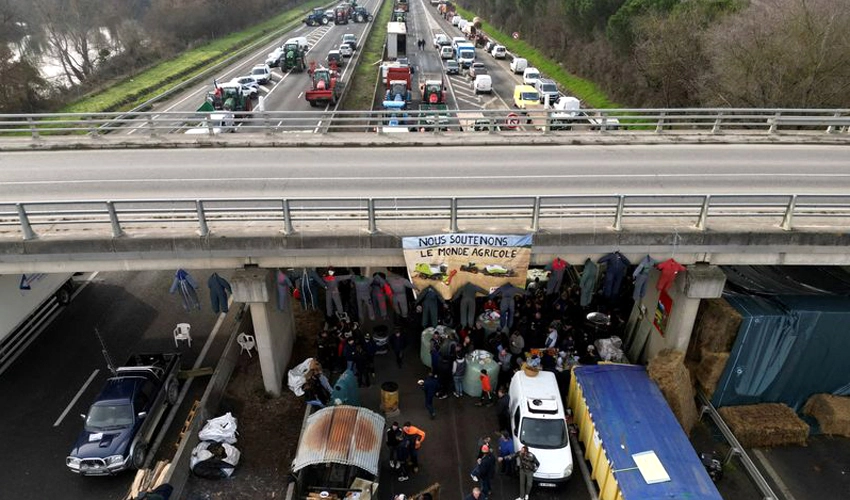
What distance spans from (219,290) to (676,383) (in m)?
11.0

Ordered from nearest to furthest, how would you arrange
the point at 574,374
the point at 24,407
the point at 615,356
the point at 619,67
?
the point at 574,374
the point at 24,407
the point at 615,356
the point at 619,67

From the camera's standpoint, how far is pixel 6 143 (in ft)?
62.7

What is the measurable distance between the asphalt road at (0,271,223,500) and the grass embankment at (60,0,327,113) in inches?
1239

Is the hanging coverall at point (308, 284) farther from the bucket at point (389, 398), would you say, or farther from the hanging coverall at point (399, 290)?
the bucket at point (389, 398)

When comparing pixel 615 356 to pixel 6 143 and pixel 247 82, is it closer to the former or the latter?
pixel 6 143

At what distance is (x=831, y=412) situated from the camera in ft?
45.5

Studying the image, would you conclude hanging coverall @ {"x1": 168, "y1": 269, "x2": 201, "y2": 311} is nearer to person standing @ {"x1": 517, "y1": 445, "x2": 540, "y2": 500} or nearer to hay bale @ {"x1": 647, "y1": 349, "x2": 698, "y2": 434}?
person standing @ {"x1": 517, "y1": 445, "x2": 540, "y2": 500}

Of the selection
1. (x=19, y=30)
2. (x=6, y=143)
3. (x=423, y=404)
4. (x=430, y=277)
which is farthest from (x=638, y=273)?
(x=19, y=30)

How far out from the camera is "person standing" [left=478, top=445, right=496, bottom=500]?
37.6 ft

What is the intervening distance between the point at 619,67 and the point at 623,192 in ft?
115

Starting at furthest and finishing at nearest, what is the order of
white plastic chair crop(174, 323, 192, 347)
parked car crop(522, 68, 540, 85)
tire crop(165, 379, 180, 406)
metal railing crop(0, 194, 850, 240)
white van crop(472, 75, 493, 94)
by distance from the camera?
1. parked car crop(522, 68, 540, 85)
2. white van crop(472, 75, 493, 94)
3. white plastic chair crop(174, 323, 192, 347)
4. tire crop(165, 379, 180, 406)
5. metal railing crop(0, 194, 850, 240)

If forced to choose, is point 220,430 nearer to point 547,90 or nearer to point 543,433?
point 543,433

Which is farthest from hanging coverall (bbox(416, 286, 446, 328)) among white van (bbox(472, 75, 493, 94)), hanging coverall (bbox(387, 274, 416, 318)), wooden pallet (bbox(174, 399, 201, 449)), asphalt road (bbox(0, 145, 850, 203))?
white van (bbox(472, 75, 493, 94))

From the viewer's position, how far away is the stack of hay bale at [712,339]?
45.2ft
